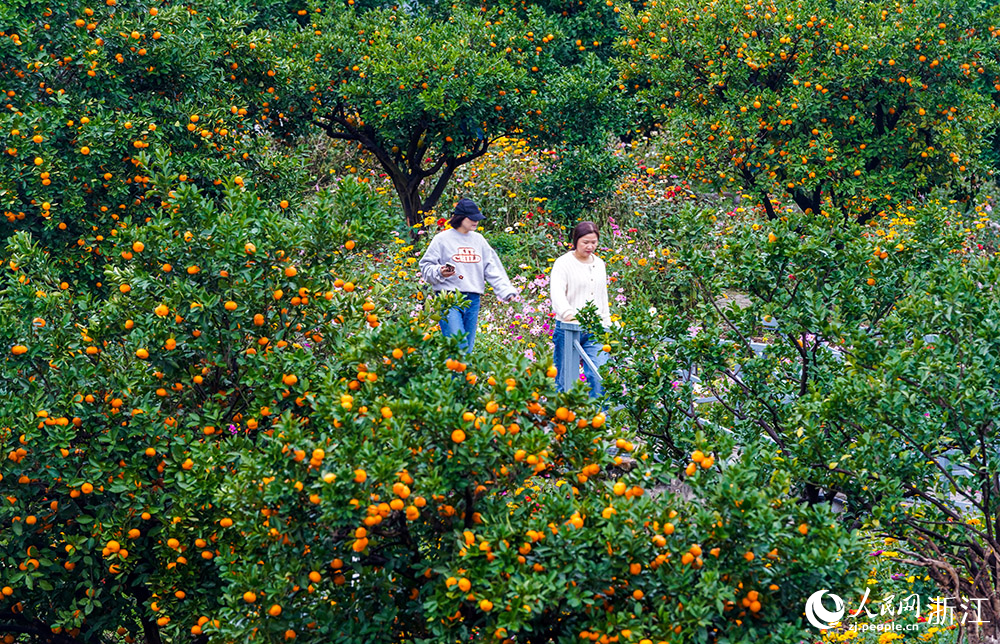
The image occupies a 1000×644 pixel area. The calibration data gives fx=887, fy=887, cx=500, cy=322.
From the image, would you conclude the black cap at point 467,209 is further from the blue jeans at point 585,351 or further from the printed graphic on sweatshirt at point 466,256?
the blue jeans at point 585,351

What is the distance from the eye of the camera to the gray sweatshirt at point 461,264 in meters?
6.81

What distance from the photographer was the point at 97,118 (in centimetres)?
638

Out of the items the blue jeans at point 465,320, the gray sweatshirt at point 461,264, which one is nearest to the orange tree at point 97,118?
the gray sweatshirt at point 461,264

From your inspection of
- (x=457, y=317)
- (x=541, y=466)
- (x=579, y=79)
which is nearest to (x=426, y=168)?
(x=579, y=79)

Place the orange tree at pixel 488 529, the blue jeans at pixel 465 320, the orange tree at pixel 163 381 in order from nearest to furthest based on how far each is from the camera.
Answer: the orange tree at pixel 488 529 → the orange tree at pixel 163 381 → the blue jeans at pixel 465 320

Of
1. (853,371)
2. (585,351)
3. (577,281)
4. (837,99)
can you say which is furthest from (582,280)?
(837,99)

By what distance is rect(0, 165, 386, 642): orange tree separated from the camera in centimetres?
378

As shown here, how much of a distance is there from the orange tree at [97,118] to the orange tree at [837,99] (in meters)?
5.31

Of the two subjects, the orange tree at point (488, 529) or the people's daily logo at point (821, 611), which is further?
the people's daily logo at point (821, 611)

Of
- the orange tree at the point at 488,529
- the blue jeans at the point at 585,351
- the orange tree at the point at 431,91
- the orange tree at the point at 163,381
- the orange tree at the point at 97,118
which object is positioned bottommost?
the orange tree at the point at 488,529

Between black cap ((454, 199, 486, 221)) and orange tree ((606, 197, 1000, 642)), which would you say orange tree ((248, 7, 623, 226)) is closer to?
black cap ((454, 199, 486, 221))

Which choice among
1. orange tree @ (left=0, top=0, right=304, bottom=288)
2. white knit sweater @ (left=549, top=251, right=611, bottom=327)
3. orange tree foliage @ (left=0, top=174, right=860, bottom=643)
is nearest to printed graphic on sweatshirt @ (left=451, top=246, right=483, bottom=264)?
white knit sweater @ (left=549, top=251, right=611, bottom=327)

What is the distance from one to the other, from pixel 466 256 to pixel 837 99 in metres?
5.44

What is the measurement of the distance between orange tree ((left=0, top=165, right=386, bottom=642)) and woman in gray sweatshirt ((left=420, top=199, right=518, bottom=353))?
2669 mm
